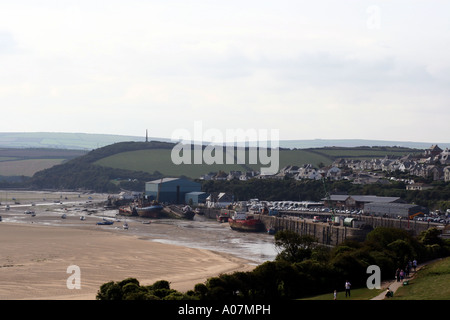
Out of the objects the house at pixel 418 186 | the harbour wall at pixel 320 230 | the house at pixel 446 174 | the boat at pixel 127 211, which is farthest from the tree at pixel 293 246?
the house at pixel 446 174

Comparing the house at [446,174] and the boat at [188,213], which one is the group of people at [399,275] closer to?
the boat at [188,213]

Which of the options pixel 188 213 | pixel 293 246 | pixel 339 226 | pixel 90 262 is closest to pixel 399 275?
pixel 293 246

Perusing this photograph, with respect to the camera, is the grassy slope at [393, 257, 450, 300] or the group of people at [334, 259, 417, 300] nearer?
the grassy slope at [393, 257, 450, 300]

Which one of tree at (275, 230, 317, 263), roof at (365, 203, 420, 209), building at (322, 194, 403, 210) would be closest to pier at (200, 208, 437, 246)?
roof at (365, 203, 420, 209)

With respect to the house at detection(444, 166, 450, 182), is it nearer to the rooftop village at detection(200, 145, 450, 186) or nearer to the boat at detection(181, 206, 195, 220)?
the rooftop village at detection(200, 145, 450, 186)

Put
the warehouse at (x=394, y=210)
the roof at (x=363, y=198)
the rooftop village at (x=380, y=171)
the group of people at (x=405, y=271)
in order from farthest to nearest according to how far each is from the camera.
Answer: the rooftop village at (x=380, y=171) → the roof at (x=363, y=198) → the warehouse at (x=394, y=210) → the group of people at (x=405, y=271)

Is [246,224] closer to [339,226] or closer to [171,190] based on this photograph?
[339,226]
